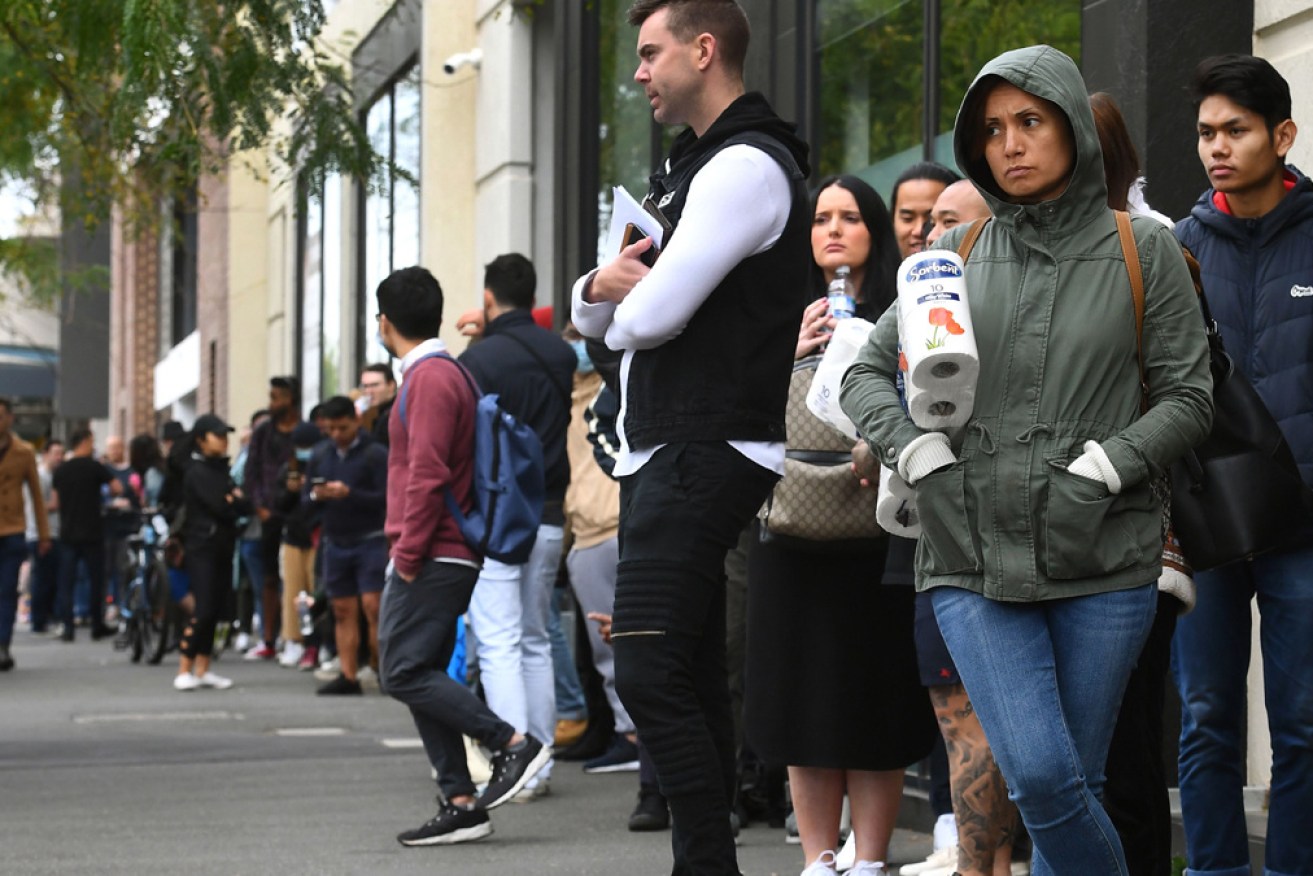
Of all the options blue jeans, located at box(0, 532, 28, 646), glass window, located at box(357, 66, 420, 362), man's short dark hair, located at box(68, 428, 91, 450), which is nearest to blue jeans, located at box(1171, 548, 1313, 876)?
glass window, located at box(357, 66, 420, 362)

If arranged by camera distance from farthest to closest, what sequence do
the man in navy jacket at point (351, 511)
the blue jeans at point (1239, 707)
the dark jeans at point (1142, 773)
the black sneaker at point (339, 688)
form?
the black sneaker at point (339, 688) < the man in navy jacket at point (351, 511) < the blue jeans at point (1239, 707) < the dark jeans at point (1142, 773)

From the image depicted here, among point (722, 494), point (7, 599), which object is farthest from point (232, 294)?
point (722, 494)

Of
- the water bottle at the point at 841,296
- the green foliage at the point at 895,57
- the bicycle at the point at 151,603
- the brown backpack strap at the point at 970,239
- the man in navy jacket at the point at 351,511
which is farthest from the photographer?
the bicycle at the point at 151,603

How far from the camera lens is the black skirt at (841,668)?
593 cm

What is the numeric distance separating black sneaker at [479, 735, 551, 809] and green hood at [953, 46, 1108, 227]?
3806mm

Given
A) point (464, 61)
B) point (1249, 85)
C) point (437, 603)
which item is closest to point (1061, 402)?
point (1249, 85)

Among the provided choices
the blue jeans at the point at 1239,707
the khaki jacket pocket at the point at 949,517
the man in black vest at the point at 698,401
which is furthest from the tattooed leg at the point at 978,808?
the khaki jacket pocket at the point at 949,517

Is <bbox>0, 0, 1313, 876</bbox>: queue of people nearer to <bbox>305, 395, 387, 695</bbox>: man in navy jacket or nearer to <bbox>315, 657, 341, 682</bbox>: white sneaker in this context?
<bbox>305, 395, 387, 695</bbox>: man in navy jacket

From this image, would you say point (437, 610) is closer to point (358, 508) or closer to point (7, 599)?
point (358, 508)

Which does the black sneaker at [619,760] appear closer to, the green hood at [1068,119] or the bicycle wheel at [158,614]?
the green hood at [1068,119]

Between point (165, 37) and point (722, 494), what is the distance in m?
5.49

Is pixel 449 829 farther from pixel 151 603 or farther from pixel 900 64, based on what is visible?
pixel 151 603

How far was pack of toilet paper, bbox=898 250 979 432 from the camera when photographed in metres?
3.83

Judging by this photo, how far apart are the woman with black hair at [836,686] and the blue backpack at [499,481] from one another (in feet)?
5.78
